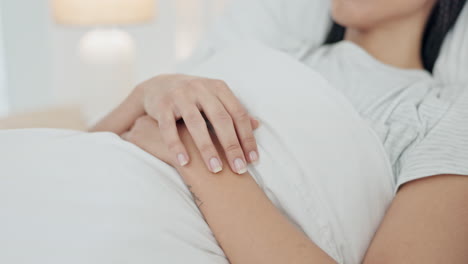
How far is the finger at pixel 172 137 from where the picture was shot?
0.74 meters

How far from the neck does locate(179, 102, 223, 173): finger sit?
0.59 metres

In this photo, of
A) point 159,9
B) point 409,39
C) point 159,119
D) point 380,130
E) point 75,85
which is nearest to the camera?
point 159,119

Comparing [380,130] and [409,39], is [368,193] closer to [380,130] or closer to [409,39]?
[380,130]

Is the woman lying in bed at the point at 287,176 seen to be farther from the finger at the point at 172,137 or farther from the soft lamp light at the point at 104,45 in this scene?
the soft lamp light at the point at 104,45

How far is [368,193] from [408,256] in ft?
0.47

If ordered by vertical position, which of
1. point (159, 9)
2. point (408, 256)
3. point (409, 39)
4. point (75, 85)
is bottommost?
point (75, 85)

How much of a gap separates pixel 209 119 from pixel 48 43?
86.6 inches

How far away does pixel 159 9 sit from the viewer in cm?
290

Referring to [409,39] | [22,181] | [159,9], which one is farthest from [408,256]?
[159,9]

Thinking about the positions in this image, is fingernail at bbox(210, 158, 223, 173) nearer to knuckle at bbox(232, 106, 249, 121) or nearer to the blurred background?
knuckle at bbox(232, 106, 249, 121)

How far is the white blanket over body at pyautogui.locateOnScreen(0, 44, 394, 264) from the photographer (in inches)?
24.2

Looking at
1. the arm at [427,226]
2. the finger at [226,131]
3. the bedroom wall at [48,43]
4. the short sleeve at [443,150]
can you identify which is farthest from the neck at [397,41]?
the bedroom wall at [48,43]

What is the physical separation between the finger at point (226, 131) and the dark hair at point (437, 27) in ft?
2.16

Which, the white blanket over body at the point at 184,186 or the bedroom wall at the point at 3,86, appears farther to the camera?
the bedroom wall at the point at 3,86
